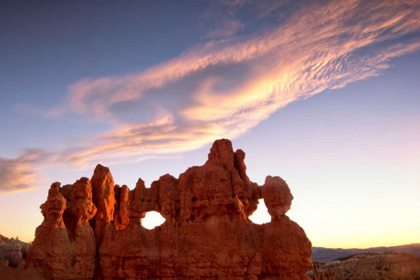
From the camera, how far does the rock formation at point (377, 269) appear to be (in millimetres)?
59125

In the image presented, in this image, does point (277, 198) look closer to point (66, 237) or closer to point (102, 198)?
point (102, 198)

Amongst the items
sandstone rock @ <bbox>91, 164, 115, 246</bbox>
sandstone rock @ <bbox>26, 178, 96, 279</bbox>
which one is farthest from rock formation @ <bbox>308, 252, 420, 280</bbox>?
sandstone rock @ <bbox>26, 178, 96, 279</bbox>

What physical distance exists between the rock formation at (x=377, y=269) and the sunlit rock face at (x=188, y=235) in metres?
30.0

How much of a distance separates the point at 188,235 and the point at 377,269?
55.6m

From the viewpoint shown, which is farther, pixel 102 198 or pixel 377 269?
pixel 377 269

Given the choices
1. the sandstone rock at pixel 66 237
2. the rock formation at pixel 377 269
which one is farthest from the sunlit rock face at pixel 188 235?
the rock formation at pixel 377 269

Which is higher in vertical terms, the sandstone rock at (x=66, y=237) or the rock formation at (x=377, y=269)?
the sandstone rock at (x=66, y=237)

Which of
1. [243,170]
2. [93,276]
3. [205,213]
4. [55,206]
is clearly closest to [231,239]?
[205,213]

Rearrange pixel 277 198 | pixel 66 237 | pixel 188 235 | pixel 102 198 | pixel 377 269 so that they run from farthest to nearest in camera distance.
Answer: pixel 377 269 → pixel 102 198 → pixel 277 198 → pixel 188 235 → pixel 66 237

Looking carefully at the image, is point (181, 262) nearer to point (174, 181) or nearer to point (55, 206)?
point (174, 181)

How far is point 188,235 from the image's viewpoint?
28500 millimetres

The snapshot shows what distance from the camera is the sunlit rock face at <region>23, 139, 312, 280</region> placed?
87.6 feet

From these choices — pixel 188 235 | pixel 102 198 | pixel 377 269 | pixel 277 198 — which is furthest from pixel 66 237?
pixel 377 269

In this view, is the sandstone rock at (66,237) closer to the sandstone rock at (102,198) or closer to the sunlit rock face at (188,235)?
the sunlit rock face at (188,235)
